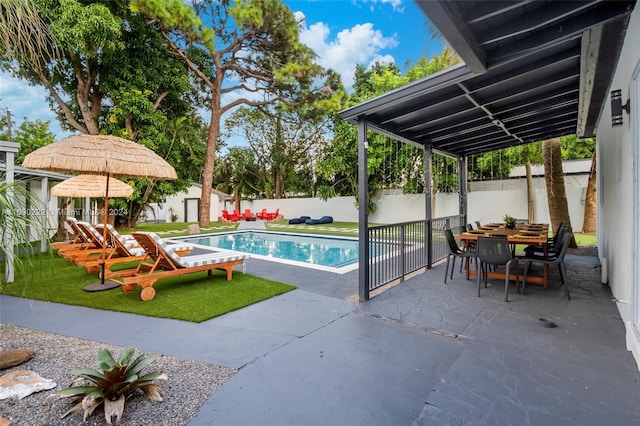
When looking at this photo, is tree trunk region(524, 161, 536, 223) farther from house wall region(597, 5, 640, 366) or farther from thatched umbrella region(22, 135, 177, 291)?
thatched umbrella region(22, 135, 177, 291)

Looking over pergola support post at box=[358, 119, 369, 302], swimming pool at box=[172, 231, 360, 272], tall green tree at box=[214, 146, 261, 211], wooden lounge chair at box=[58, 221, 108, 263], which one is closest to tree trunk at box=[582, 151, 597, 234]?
swimming pool at box=[172, 231, 360, 272]

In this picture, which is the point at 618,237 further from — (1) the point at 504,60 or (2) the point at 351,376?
(2) the point at 351,376

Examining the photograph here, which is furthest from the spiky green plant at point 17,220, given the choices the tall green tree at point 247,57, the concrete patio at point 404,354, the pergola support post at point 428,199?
the tall green tree at point 247,57

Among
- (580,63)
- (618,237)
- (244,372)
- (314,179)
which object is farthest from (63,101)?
(618,237)

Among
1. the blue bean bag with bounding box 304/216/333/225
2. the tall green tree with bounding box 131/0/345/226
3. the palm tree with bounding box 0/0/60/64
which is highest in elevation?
the tall green tree with bounding box 131/0/345/226

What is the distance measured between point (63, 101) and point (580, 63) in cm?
1823

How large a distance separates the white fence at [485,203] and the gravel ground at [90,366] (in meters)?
13.2

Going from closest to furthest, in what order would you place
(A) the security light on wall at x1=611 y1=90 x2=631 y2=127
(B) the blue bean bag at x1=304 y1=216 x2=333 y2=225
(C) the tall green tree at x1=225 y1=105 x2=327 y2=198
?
(A) the security light on wall at x1=611 y1=90 x2=631 y2=127, (B) the blue bean bag at x1=304 y1=216 x2=333 y2=225, (C) the tall green tree at x1=225 y1=105 x2=327 y2=198

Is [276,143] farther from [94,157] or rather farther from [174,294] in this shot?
[174,294]

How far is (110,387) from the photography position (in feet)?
7.05

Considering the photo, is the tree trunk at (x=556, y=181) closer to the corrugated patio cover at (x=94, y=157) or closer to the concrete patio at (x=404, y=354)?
the concrete patio at (x=404, y=354)

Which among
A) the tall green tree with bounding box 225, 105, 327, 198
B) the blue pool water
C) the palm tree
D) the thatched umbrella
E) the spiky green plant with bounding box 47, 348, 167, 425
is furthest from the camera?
the tall green tree with bounding box 225, 105, 327, 198

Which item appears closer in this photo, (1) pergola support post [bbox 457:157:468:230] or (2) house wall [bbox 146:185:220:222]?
(1) pergola support post [bbox 457:157:468:230]

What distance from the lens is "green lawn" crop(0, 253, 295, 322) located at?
4145 millimetres
